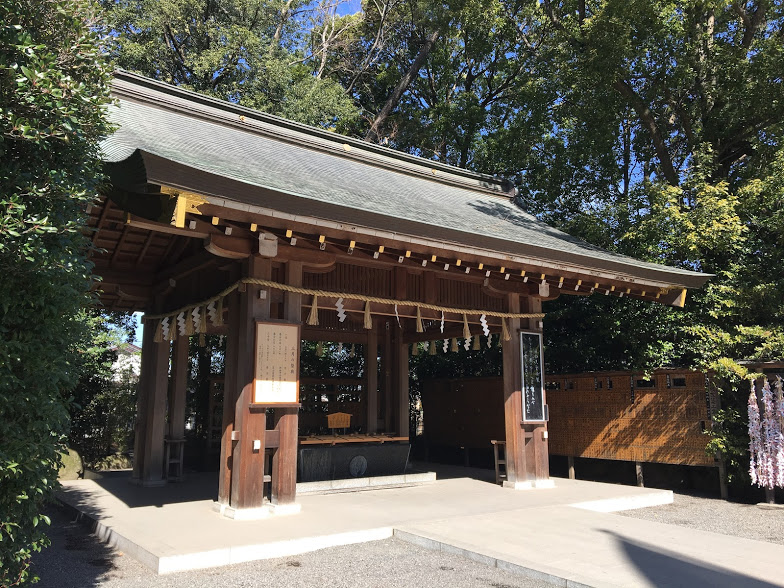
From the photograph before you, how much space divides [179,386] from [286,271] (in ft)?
11.3

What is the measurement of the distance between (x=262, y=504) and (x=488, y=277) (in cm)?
405

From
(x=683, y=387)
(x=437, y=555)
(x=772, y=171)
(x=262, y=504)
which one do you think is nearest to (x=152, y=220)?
(x=262, y=504)

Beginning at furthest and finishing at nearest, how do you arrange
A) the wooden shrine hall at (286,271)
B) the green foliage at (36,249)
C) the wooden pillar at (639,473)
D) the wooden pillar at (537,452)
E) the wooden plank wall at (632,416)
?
1. the wooden pillar at (639,473)
2. the wooden plank wall at (632,416)
3. the wooden pillar at (537,452)
4. the wooden shrine hall at (286,271)
5. the green foliage at (36,249)

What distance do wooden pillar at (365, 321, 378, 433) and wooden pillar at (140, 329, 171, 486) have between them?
3418mm

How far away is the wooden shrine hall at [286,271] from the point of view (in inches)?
210

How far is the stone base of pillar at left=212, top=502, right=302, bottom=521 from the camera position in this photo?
5.51m

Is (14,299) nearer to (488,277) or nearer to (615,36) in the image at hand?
(488,277)

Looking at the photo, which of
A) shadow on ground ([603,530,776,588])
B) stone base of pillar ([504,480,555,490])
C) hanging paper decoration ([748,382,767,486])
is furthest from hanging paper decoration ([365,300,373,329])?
hanging paper decoration ([748,382,767,486])

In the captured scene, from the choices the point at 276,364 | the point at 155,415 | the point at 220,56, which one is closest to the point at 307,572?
the point at 276,364

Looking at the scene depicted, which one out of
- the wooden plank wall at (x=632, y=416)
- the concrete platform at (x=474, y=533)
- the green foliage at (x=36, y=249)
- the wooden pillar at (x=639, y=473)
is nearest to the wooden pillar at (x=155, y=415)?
the concrete platform at (x=474, y=533)

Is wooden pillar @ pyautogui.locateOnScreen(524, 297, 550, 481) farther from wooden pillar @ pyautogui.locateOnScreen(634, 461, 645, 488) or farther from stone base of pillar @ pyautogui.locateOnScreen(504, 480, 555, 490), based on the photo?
wooden pillar @ pyautogui.locateOnScreen(634, 461, 645, 488)

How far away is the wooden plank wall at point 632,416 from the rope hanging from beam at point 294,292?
2.15 meters

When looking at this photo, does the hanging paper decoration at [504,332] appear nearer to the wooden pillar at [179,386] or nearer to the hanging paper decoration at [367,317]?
the hanging paper decoration at [367,317]

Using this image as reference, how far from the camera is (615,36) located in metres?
10.7
